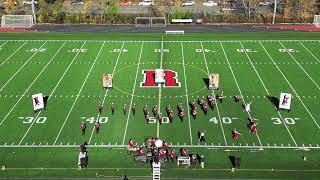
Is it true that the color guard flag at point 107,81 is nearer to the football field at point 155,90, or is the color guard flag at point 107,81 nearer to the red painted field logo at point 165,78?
the football field at point 155,90

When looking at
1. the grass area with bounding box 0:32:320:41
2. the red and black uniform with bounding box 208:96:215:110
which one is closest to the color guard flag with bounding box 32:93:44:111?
the red and black uniform with bounding box 208:96:215:110

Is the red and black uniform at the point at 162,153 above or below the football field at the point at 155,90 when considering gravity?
below

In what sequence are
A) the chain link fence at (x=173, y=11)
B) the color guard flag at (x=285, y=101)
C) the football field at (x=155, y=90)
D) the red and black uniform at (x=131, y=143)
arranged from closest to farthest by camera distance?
the red and black uniform at (x=131, y=143) < the football field at (x=155, y=90) < the color guard flag at (x=285, y=101) < the chain link fence at (x=173, y=11)

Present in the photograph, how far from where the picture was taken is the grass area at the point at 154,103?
25.2m

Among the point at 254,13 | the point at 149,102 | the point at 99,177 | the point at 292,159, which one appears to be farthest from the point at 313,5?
the point at 99,177

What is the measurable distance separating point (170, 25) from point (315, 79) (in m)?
23.5

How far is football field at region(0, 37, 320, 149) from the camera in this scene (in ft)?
92.0

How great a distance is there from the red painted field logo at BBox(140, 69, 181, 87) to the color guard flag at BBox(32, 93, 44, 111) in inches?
309

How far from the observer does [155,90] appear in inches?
1369

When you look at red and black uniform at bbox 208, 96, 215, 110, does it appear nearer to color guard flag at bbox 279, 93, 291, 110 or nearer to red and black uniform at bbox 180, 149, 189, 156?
color guard flag at bbox 279, 93, 291, 110

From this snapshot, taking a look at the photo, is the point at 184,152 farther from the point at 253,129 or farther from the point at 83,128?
the point at 83,128

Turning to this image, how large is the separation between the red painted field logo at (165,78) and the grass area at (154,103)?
34 centimetres

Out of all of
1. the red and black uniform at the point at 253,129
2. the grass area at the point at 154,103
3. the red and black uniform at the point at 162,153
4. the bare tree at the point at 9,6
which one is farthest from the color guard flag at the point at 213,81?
the bare tree at the point at 9,6

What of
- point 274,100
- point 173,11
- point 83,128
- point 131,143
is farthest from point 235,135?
point 173,11
